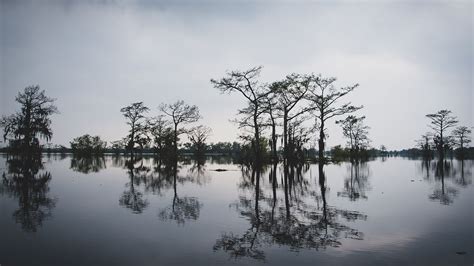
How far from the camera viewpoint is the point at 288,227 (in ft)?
22.8

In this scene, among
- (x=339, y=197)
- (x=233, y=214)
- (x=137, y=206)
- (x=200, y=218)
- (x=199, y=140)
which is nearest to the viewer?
(x=200, y=218)

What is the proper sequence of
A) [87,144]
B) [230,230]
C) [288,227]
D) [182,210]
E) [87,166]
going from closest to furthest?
1. [230,230]
2. [288,227]
3. [182,210]
4. [87,166]
5. [87,144]

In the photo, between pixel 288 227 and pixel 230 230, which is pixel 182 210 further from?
pixel 288 227

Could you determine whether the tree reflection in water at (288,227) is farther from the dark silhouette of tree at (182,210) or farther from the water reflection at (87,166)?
the water reflection at (87,166)

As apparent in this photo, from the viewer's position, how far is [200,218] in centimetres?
784

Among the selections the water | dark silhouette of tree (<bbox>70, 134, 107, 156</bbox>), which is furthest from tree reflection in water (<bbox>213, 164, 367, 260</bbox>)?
dark silhouette of tree (<bbox>70, 134, 107, 156</bbox>)

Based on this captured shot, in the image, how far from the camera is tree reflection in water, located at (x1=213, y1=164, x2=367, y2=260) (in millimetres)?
5574

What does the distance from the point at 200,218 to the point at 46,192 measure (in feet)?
25.6

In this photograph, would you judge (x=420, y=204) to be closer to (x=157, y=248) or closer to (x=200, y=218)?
(x=200, y=218)

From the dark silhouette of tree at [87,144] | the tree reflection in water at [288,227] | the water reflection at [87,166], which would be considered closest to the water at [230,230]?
the tree reflection in water at [288,227]

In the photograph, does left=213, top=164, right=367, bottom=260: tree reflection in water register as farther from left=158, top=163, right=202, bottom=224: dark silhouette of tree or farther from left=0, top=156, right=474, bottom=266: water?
left=158, top=163, right=202, bottom=224: dark silhouette of tree

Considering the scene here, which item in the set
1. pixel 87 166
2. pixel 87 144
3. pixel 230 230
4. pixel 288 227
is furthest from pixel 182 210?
pixel 87 144

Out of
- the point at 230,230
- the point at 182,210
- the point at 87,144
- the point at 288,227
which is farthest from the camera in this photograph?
the point at 87,144

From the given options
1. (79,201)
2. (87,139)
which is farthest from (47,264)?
(87,139)
